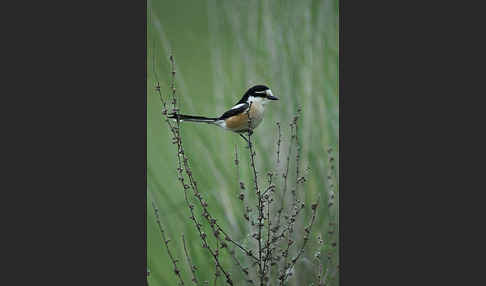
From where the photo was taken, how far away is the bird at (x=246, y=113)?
16.6ft

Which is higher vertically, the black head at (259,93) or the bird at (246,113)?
the black head at (259,93)

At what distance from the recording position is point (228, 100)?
200 inches

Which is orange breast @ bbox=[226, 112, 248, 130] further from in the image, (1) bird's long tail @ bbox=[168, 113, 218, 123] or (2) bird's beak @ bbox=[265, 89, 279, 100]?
(2) bird's beak @ bbox=[265, 89, 279, 100]

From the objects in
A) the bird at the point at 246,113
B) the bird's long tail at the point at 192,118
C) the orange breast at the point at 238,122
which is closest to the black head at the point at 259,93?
the bird at the point at 246,113

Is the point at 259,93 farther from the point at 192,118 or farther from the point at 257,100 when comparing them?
the point at 192,118

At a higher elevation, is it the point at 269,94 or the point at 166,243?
the point at 269,94

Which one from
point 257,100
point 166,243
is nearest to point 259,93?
point 257,100

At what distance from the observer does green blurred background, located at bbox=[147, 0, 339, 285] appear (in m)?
5.02

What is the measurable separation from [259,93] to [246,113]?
17 centimetres

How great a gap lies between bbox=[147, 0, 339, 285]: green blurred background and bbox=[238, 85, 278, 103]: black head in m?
0.04

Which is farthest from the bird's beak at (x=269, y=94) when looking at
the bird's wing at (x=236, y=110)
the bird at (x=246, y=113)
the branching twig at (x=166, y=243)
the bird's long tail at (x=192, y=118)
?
the branching twig at (x=166, y=243)

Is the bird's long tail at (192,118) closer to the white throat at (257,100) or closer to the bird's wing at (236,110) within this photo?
the bird's wing at (236,110)

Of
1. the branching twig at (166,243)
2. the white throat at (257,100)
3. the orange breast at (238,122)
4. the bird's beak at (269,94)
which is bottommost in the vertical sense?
the branching twig at (166,243)

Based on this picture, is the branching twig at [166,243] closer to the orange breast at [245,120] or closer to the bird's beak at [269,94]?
the orange breast at [245,120]
